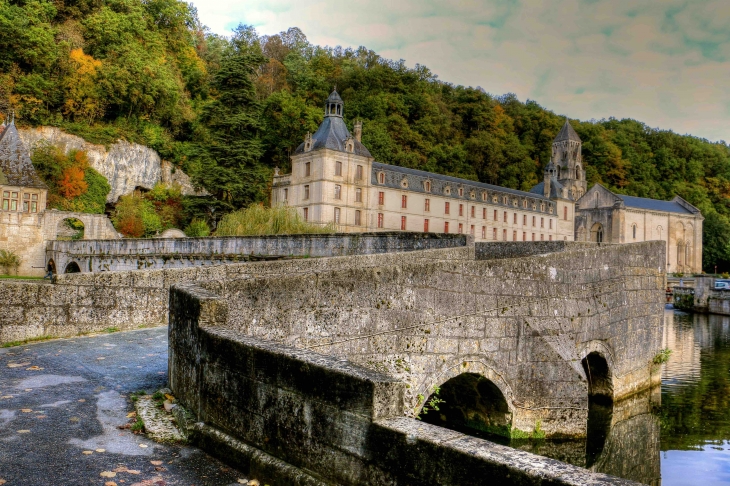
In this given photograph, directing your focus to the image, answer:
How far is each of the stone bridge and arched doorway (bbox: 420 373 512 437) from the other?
0.03 metres

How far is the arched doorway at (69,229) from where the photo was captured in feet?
136

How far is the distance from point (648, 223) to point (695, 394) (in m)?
76.8

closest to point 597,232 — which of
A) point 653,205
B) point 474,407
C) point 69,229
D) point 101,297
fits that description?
point 653,205

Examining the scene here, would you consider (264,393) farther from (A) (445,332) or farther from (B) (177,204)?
(B) (177,204)

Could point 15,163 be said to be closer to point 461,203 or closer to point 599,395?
point 599,395

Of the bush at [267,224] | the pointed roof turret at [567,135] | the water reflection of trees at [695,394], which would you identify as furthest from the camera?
the pointed roof turret at [567,135]

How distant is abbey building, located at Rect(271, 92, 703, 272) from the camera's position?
53125 mm

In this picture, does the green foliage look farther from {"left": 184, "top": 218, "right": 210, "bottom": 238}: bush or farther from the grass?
the grass

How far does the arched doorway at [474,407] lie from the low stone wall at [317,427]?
19.4 feet

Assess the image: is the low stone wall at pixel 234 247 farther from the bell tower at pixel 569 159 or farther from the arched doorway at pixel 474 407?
the bell tower at pixel 569 159

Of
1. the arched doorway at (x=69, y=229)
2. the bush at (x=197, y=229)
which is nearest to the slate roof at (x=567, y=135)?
the bush at (x=197, y=229)

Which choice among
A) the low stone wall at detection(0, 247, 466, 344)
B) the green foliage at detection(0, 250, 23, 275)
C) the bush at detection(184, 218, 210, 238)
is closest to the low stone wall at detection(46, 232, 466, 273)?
the low stone wall at detection(0, 247, 466, 344)

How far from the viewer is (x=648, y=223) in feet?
277

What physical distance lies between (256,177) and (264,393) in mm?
43535
